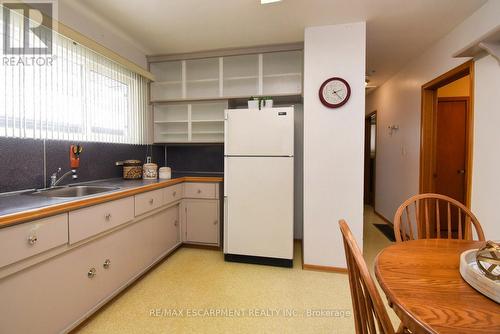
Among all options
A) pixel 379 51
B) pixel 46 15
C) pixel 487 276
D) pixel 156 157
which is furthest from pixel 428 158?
pixel 46 15

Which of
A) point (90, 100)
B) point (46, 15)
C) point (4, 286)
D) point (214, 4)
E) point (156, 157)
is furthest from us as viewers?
point (156, 157)

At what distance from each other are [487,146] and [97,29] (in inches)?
148

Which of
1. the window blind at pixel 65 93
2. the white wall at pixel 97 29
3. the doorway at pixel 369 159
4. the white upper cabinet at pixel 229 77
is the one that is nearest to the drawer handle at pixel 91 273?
the window blind at pixel 65 93

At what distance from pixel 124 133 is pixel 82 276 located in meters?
1.69

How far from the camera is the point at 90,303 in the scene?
5.48 feet

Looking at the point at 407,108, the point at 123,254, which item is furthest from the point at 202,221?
the point at 407,108

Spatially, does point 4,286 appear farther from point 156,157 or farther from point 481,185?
point 481,185

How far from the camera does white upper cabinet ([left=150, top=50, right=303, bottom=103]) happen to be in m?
2.97

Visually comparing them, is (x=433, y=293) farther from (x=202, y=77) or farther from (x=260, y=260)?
(x=202, y=77)

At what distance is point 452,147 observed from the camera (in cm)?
357

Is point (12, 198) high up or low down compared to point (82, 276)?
up

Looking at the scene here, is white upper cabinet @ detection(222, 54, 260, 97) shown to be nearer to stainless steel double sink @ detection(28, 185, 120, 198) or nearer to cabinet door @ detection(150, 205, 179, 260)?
cabinet door @ detection(150, 205, 179, 260)

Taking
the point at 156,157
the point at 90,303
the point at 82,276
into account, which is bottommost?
the point at 90,303

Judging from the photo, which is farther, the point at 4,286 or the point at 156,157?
the point at 156,157
